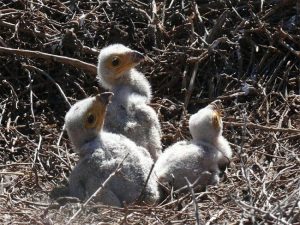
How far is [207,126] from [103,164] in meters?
1.07

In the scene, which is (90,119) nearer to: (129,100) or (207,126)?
(129,100)

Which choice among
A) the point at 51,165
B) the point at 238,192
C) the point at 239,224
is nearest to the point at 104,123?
the point at 51,165

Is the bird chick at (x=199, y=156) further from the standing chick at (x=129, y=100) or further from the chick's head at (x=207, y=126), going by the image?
the standing chick at (x=129, y=100)

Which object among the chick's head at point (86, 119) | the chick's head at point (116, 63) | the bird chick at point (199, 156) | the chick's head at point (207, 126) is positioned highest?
the chick's head at point (116, 63)

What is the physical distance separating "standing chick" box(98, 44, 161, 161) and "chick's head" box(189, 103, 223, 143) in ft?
1.18

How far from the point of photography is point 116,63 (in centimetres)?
936

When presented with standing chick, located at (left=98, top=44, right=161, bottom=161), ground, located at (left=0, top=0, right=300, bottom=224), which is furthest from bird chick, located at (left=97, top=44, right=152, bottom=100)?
ground, located at (left=0, top=0, right=300, bottom=224)

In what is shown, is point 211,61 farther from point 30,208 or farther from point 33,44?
point 30,208

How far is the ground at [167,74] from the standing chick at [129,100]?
481mm

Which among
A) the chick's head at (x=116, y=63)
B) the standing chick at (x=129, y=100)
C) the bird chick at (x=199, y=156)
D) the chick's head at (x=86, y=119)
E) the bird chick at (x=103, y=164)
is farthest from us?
the chick's head at (x=116, y=63)

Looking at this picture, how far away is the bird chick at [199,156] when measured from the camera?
27.9ft

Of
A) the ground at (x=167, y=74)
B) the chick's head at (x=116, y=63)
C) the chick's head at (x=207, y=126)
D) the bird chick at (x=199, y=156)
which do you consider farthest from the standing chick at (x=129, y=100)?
the ground at (x=167, y=74)

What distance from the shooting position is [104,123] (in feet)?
29.2

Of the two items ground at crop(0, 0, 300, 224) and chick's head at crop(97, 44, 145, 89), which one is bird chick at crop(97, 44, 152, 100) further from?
ground at crop(0, 0, 300, 224)
